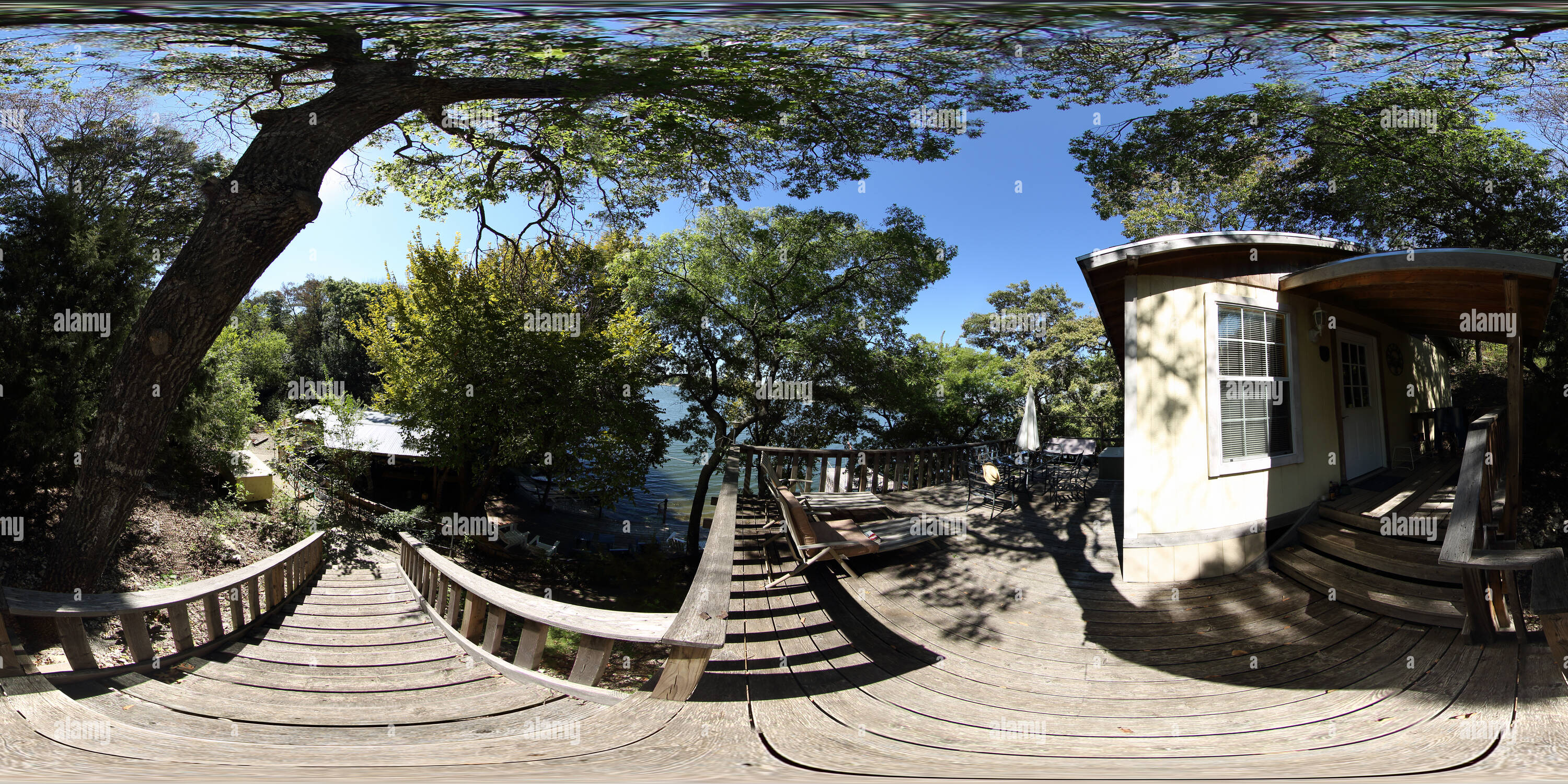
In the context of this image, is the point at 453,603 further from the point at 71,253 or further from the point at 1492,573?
the point at 1492,573

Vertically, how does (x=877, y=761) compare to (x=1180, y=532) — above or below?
below

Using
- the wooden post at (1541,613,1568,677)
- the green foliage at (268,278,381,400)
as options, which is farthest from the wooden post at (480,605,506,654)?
the wooden post at (1541,613,1568,677)

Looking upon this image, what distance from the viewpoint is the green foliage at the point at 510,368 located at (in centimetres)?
157

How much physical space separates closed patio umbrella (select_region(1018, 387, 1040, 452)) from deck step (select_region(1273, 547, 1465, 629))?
28.2 inches

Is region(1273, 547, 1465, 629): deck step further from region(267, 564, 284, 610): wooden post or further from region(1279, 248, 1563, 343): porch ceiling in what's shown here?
region(267, 564, 284, 610): wooden post

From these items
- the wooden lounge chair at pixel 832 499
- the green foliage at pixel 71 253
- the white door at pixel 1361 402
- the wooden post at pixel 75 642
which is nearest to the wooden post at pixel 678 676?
the wooden lounge chair at pixel 832 499

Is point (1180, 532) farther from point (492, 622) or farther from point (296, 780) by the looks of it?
point (296, 780)

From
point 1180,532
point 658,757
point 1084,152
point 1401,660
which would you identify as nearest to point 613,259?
point 1084,152

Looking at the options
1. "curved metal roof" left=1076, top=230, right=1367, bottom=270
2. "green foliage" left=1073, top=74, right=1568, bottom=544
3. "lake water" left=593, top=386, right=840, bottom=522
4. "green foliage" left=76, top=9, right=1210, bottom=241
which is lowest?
"lake water" left=593, top=386, right=840, bottom=522

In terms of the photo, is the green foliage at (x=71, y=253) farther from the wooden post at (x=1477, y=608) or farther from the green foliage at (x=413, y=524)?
the wooden post at (x=1477, y=608)

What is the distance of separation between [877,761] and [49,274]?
355 cm

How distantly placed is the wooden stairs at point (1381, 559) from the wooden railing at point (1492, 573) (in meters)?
0.04

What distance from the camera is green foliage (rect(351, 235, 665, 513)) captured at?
157 cm

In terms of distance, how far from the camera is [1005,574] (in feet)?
4.47
